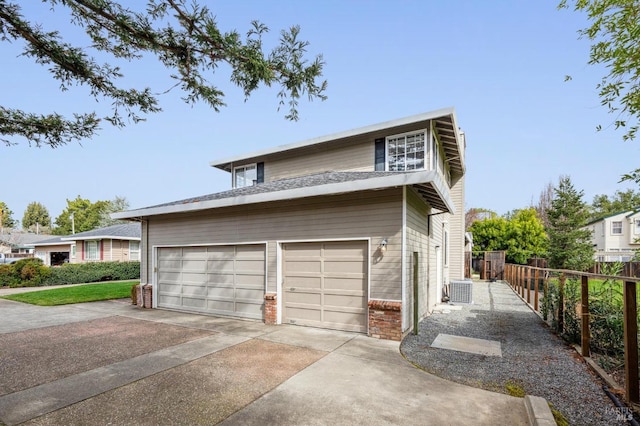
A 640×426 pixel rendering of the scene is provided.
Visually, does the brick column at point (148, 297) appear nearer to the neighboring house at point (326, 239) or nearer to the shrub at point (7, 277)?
the neighboring house at point (326, 239)

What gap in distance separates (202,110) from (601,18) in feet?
22.4

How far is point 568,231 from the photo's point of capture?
1716 cm

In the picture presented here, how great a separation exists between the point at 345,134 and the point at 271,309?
594cm

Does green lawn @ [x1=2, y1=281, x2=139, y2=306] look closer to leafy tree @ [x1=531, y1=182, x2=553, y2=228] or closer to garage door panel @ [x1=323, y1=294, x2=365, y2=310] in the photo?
garage door panel @ [x1=323, y1=294, x2=365, y2=310]

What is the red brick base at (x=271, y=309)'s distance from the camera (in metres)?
7.94

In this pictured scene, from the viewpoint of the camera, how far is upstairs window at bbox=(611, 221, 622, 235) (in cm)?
3195

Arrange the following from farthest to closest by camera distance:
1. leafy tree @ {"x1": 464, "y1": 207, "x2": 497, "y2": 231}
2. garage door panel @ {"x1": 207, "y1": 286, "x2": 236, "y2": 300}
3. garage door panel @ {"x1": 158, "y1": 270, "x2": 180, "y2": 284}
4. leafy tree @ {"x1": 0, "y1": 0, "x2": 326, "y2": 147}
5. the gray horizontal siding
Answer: leafy tree @ {"x1": 464, "y1": 207, "x2": 497, "y2": 231}, garage door panel @ {"x1": 158, "y1": 270, "x2": 180, "y2": 284}, garage door panel @ {"x1": 207, "y1": 286, "x2": 236, "y2": 300}, the gray horizontal siding, leafy tree @ {"x1": 0, "y1": 0, "x2": 326, "y2": 147}

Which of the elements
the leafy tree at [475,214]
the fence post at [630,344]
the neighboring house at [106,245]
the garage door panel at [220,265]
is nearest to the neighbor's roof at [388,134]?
the garage door panel at [220,265]

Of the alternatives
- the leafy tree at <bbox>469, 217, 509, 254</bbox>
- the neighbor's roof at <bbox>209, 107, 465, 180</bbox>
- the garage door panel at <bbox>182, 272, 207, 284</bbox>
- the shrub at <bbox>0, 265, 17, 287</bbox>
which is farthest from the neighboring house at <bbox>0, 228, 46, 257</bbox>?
the leafy tree at <bbox>469, 217, 509, 254</bbox>

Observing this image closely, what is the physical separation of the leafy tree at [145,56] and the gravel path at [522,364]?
464 cm

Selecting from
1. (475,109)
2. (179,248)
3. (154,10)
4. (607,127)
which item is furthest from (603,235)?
(154,10)

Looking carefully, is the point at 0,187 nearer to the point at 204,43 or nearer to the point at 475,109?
the point at 204,43

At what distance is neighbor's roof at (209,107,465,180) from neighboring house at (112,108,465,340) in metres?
0.04

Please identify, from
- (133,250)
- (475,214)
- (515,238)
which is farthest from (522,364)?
(475,214)
